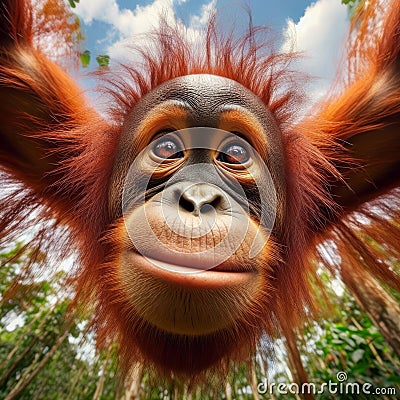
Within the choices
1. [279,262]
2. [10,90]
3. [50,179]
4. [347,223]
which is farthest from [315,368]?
[10,90]

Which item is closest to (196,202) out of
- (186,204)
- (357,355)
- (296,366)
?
(186,204)

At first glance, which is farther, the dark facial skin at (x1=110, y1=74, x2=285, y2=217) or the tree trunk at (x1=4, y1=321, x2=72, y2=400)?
the tree trunk at (x1=4, y1=321, x2=72, y2=400)

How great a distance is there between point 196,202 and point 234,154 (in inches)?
17.3

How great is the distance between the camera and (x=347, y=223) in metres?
2.23

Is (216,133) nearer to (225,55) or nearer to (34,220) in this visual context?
(225,55)

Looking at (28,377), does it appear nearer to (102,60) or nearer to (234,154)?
(102,60)

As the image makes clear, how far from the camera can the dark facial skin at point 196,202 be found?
1.12m

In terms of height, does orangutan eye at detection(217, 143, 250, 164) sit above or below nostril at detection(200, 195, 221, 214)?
above

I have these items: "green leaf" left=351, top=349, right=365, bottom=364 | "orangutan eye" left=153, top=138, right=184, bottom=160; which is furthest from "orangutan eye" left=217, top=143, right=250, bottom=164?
"green leaf" left=351, top=349, right=365, bottom=364

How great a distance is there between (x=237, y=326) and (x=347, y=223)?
3.96 feet

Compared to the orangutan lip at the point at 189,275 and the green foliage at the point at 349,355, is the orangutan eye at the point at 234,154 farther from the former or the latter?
the green foliage at the point at 349,355

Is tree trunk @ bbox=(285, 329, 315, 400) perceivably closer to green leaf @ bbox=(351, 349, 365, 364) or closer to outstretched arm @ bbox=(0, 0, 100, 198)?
green leaf @ bbox=(351, 349, 365, 364)

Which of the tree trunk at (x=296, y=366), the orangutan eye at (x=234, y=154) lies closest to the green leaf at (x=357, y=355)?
the tree trunk at (x=296, y=366)

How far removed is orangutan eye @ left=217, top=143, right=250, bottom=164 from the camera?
147 centimetres
